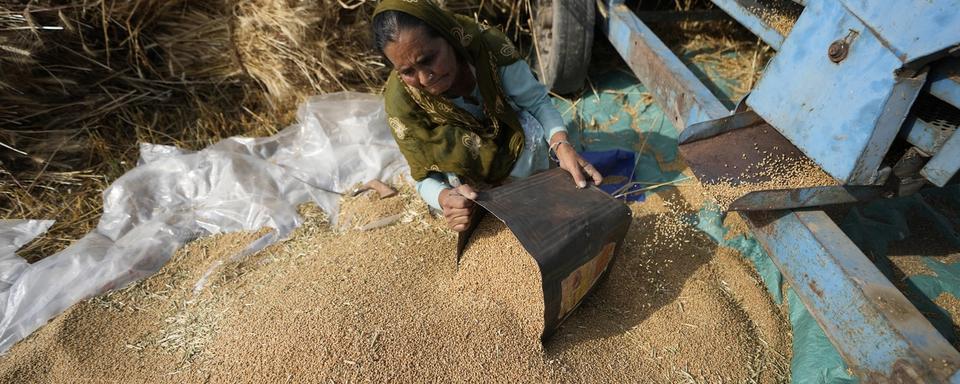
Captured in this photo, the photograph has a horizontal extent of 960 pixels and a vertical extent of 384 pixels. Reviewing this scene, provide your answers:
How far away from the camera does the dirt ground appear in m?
1.49

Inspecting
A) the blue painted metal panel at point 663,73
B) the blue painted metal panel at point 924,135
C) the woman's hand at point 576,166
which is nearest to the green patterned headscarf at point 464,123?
the woman's hand at point 576,166

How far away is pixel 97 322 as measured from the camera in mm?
1906

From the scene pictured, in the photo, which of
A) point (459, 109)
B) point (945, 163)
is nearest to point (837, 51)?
point (945, 163)

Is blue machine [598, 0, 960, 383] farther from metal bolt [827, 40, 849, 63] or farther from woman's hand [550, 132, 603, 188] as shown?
woman's hand [550, 132, 603, 188]

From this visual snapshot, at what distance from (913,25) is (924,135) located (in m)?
0.29

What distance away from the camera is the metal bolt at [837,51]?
1.26 m

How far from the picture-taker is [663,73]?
2.03 meters

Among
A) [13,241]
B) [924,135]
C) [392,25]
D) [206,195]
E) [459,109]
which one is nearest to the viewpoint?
[924,135]

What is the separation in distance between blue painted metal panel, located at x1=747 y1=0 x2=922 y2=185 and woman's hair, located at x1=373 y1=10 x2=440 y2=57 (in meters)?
1.05

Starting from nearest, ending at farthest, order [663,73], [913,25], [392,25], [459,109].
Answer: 1. [913,25]
2. [392,25]
3. [459,109]
4. [663,73]

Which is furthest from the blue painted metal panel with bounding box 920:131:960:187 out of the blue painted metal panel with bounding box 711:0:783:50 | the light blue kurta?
the light blue kurta

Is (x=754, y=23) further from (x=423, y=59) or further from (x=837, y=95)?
(x=423, y=59)

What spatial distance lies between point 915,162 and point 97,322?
270 centimetres

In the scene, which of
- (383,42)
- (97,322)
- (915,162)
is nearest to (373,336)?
(383,42)
